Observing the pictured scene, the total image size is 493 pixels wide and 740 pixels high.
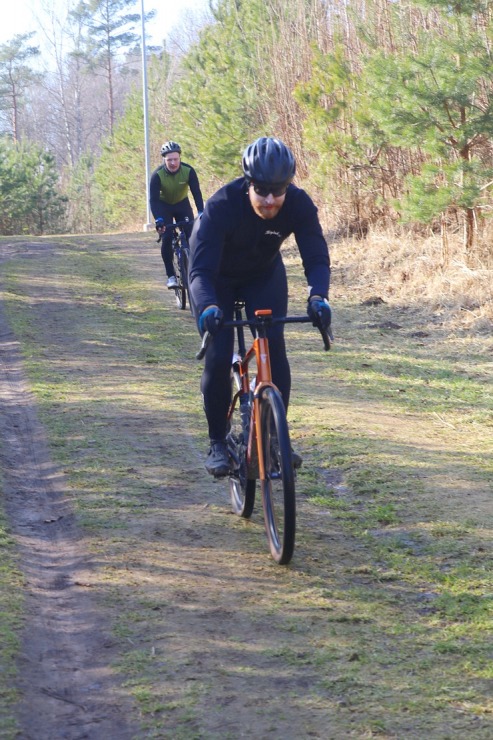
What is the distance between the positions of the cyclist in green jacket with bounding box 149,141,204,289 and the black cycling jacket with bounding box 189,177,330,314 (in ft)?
21.9

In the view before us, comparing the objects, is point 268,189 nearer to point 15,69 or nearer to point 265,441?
point 265,441

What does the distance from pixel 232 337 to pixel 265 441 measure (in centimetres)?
63

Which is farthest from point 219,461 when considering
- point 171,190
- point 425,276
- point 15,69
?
point 15,69

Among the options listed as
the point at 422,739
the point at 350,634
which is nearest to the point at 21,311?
the point at 350,634

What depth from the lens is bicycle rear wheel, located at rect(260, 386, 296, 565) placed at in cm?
437

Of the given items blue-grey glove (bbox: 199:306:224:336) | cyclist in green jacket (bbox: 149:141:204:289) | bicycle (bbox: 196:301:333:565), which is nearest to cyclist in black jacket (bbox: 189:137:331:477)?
blue-grey glove (bbox: 199:306:224:336)

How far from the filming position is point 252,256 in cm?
493

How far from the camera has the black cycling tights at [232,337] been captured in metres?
4.99

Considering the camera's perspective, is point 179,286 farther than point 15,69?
No

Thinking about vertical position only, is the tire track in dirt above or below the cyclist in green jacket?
below

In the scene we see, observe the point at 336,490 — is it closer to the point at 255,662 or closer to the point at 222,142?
the point at 255,662

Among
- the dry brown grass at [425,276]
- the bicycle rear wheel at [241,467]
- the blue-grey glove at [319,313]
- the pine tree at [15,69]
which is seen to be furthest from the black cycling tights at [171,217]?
the pine tree at [15,69]

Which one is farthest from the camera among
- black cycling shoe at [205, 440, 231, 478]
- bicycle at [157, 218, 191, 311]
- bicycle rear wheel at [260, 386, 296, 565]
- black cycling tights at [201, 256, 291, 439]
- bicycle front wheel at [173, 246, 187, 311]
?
bicycle front wheel at [173, 246, 187, 311]

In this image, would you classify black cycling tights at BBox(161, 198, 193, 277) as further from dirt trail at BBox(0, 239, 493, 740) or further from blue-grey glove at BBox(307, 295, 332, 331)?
blue-grey glove at BBox(307, 295, 332, 331)
